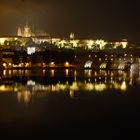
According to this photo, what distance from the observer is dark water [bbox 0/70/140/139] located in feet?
21.7

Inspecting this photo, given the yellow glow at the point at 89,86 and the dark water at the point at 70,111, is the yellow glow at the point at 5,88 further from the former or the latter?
the yellow glow at the point at 89,86

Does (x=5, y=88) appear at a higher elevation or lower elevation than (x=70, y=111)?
higher

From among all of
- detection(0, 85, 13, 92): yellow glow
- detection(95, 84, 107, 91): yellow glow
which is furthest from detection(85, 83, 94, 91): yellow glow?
detection(0, 85, 13, 92): yellow glow

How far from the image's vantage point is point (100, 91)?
11578mm

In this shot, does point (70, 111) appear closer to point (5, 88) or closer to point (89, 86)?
point (5, 88)

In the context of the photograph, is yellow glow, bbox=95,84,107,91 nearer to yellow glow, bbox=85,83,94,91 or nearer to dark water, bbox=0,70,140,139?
dark water, bbox=0,70,140,139

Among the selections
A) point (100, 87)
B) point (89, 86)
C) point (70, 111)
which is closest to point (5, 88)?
point (89, 86)

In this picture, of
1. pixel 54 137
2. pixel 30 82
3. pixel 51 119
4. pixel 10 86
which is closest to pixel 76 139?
pixel 54 137

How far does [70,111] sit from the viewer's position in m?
8.31

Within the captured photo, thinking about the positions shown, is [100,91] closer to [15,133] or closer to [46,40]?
[15,133]

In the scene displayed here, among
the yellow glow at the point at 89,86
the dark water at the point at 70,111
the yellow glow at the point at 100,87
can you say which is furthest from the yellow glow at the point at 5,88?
the yellow glow at the point at 100,87

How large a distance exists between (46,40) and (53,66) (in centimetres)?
1854

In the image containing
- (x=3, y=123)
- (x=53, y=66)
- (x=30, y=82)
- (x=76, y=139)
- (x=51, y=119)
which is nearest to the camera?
(x=76, y=139)

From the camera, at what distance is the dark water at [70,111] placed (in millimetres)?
6621
